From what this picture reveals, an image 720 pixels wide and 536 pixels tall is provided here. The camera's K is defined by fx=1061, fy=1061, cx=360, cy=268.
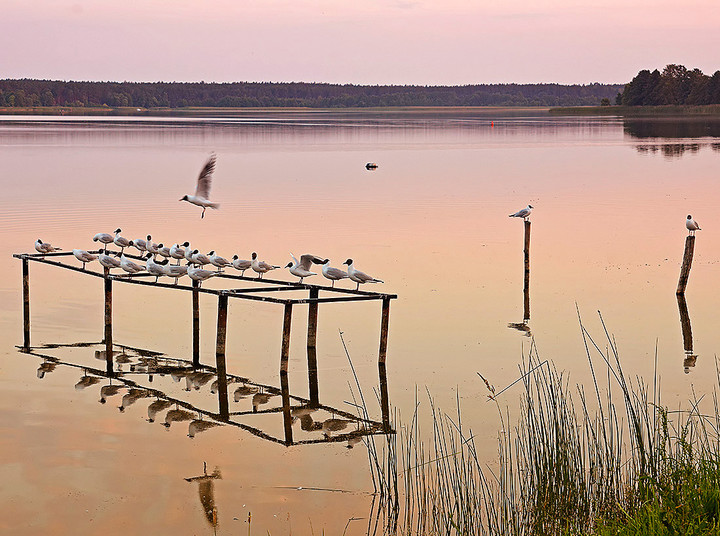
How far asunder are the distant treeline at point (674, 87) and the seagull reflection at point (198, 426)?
494 ft

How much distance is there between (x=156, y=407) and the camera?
14719 millimetres

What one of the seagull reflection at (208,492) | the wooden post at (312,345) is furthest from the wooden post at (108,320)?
the seagull reflection at (208,492)

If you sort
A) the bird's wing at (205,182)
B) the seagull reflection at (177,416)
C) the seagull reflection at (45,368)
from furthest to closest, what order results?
the bird's wing at (205,182)
the seagull reflection at (45,368)
the seagull reflection at (177,416)

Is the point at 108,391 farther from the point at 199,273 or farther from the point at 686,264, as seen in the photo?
the point at 686,264

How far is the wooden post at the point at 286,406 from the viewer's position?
531 inches

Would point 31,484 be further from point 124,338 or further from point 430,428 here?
point 124,338

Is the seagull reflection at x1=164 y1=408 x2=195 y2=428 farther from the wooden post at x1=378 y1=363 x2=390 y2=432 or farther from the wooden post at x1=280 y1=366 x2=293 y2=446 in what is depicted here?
the wooden post at x1=378 y1=363 x2=390 y2=432

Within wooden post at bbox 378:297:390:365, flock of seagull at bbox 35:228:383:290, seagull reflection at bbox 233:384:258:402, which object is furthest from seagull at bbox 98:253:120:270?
wooden post at bbox 378:297:390:365

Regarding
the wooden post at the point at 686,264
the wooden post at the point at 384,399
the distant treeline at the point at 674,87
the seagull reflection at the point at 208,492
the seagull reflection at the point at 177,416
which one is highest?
the distant treeline at the point at 674,87

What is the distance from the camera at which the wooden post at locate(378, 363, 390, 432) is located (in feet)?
45.3

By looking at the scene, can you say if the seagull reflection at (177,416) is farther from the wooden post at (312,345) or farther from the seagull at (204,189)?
the seagull at (204,189)

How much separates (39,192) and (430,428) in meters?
34.4

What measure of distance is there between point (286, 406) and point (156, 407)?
1.80m

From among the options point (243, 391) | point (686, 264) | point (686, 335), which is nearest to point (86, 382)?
point (243, 391)
